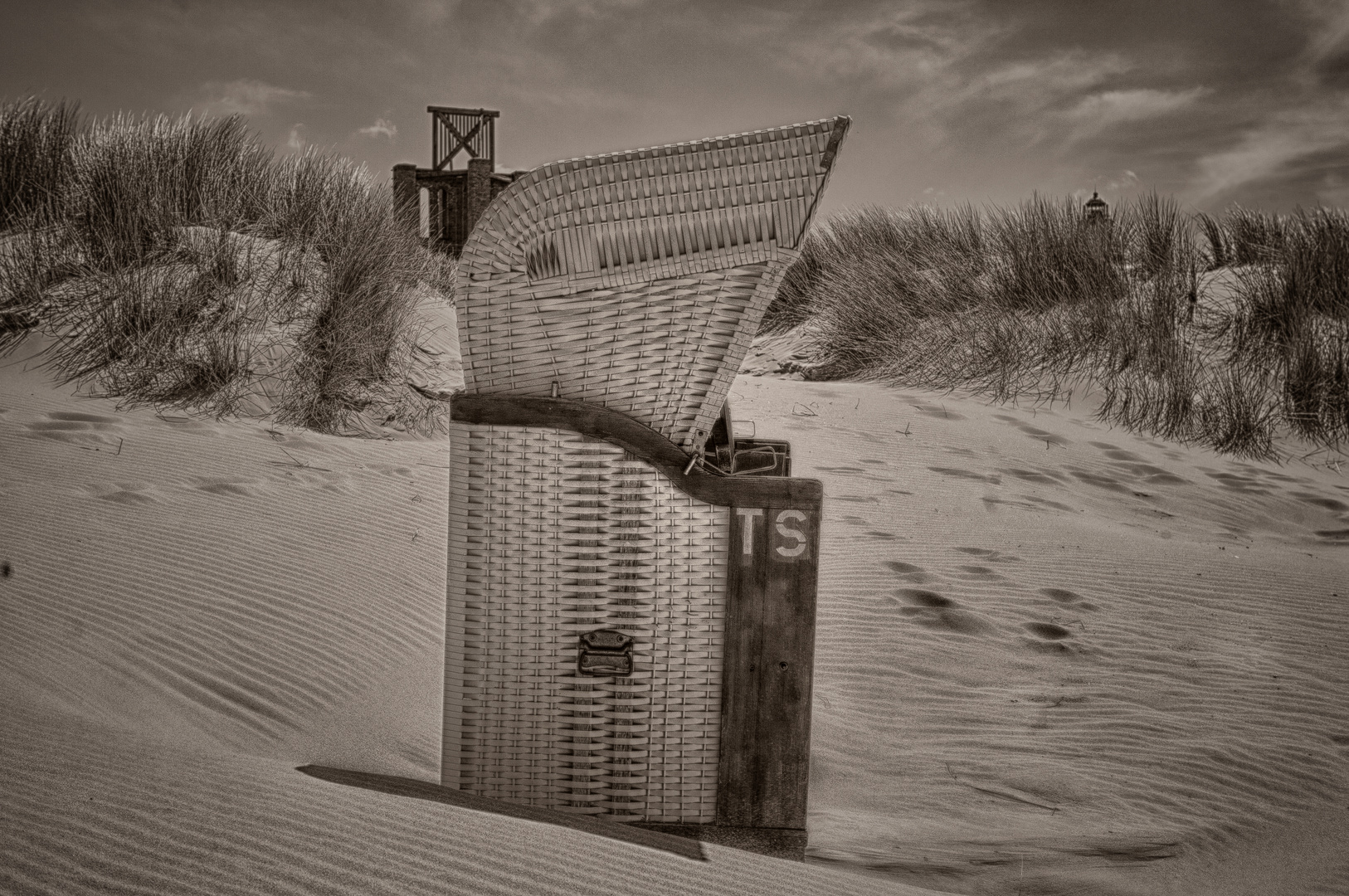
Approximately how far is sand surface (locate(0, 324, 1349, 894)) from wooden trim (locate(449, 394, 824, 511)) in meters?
0.70

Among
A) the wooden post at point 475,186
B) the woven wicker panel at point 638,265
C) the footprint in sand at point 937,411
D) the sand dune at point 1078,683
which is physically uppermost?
the wooden post at point 475,186

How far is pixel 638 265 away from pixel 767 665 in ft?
2.85

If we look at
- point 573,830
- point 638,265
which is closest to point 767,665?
point 573,830

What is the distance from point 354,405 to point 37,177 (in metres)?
4.24

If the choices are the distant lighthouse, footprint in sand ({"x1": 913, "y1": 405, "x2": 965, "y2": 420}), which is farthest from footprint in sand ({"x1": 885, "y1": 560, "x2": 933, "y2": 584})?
the distant lighthouse

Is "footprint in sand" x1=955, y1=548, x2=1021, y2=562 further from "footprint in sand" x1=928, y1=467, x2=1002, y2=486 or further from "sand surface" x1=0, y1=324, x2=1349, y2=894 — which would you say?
"footprint in sand" x1=928, y1=467, x2=1002, y2=486

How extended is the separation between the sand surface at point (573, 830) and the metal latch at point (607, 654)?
1.14ft

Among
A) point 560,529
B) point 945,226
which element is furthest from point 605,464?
point 945,226

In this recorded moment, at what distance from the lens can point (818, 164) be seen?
1.94 m

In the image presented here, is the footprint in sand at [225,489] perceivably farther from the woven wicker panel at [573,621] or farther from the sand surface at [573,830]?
the woven wicker panel at [573,621]

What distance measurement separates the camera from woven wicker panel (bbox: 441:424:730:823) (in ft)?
6.50

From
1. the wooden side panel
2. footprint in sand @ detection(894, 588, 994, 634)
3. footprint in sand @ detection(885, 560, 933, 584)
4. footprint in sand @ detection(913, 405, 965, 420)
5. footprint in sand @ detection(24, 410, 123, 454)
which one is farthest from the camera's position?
footprint in sand @ detection(913, 405, 965, 420)

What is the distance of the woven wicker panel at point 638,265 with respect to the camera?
6.23ft

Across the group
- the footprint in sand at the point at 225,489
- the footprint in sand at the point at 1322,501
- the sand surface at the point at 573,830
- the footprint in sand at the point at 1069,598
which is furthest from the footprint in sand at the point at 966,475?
the footprint in sand at the point at 225,489
